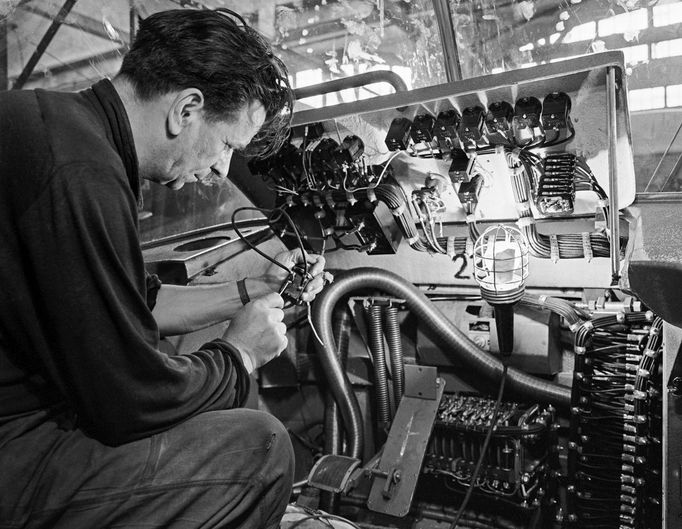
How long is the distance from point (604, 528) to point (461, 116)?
128 cm

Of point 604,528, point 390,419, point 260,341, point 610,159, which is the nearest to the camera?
point 260,341

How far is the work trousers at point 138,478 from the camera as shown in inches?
41.6

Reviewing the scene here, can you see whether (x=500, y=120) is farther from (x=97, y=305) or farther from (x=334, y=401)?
(x=334, y=401)

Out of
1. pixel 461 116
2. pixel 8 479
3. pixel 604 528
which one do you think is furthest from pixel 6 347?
pixel 604 528

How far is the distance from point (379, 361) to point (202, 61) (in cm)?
154

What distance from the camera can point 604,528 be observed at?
1.75 meters

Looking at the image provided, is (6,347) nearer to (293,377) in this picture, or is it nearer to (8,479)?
(8,479)

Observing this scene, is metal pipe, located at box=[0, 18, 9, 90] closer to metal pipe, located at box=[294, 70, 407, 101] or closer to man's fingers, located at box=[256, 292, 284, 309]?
metal pipe, located at box=[294, 70, 407, 101]

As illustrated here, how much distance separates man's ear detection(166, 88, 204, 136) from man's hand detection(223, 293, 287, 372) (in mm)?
464

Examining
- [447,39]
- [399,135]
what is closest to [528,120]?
[399,135]

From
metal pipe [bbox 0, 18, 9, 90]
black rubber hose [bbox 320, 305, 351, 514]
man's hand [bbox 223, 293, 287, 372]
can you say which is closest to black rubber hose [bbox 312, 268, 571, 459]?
black rubber hose [bbox 320, 305, 351, 514]

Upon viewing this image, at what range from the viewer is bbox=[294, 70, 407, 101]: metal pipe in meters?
2.21

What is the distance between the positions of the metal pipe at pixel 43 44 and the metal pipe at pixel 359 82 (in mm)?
1427

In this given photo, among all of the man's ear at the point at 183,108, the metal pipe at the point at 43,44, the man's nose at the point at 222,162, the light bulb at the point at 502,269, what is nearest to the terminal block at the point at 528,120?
the light bulb at the point at 502,269
